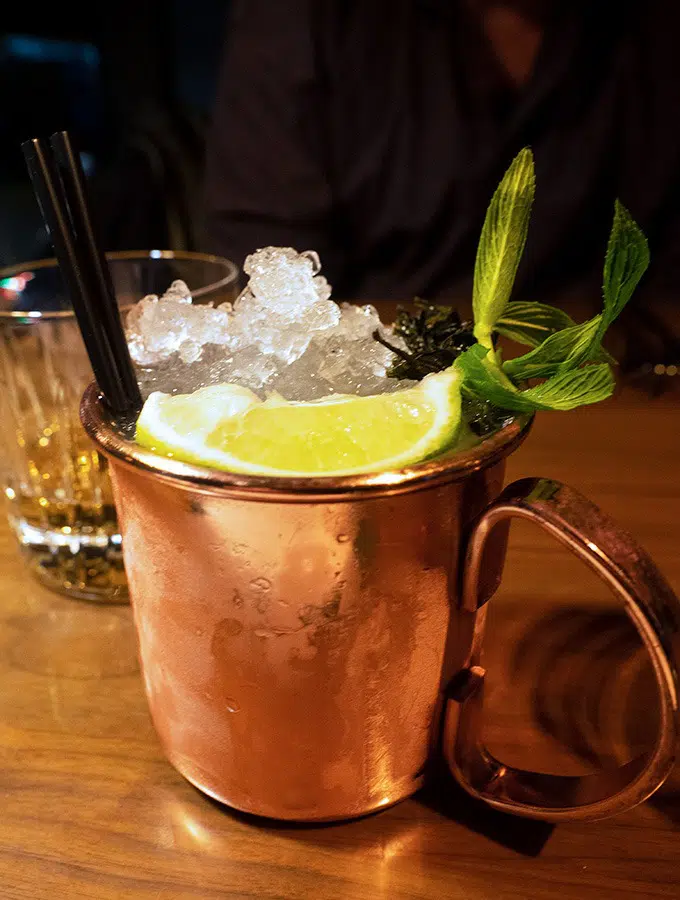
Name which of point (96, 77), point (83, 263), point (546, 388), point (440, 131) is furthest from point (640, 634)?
point (96, 77)

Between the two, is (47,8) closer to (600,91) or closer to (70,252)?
(600,91)

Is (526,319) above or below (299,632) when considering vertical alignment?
above

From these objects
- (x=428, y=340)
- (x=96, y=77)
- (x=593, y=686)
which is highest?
(x=428, y=340)

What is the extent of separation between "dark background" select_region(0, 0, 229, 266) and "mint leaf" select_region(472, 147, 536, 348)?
10.7 feet

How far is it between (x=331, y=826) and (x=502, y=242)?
0.42 meters

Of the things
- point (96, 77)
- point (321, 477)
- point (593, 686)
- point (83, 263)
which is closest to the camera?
point (321, 477)

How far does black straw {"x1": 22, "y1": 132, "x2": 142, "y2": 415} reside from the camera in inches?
19.7

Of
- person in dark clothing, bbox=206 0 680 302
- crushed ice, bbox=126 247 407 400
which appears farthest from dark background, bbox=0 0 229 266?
crushed ice, bbox=126 247 407 400

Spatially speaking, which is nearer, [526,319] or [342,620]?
[342,620]

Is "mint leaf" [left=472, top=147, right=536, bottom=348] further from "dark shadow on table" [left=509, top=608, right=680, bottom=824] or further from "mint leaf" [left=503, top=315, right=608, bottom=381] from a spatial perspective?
A: "dark shadow on table" [left=509, top=608, right=680, bottom=824]

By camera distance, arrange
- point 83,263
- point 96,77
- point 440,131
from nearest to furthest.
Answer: point 83,263 → point 440,131 → point 96,77

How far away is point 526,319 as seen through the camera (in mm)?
583

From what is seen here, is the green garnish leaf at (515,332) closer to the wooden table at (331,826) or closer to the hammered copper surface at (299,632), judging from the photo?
the hammered copper surface at (299,632)

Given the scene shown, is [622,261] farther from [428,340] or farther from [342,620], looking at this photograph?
[342,620]
